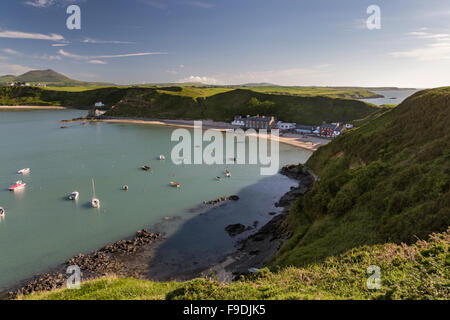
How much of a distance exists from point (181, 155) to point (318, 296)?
7234 cm

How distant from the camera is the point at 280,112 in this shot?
142875 mm

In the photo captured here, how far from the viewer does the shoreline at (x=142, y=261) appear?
2739 centimetres

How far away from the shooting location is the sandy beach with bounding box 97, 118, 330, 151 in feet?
315

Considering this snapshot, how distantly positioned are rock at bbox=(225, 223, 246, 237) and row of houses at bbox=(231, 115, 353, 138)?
77.2 m

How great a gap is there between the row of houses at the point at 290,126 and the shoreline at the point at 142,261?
76.4 metres

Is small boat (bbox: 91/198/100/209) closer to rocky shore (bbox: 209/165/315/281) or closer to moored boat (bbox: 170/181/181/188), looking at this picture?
moored boat (bbox: 170/181/181/188)

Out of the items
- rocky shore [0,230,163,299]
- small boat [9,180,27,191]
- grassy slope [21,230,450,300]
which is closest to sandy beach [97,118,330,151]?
rocky shore [0,230,163,299]

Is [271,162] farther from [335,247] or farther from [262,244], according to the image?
[335,247]

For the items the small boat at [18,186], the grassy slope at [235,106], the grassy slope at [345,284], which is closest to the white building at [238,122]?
the grassy slope at [235,106]

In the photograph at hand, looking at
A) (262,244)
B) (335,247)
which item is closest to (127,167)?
(262,244)

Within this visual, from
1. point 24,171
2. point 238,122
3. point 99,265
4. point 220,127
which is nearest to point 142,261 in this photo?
point 99,265

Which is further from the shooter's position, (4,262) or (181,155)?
(181,155)

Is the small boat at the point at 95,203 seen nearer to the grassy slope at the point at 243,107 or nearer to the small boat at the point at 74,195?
the small boat at the point at 74,195

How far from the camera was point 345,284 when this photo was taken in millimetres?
13836
